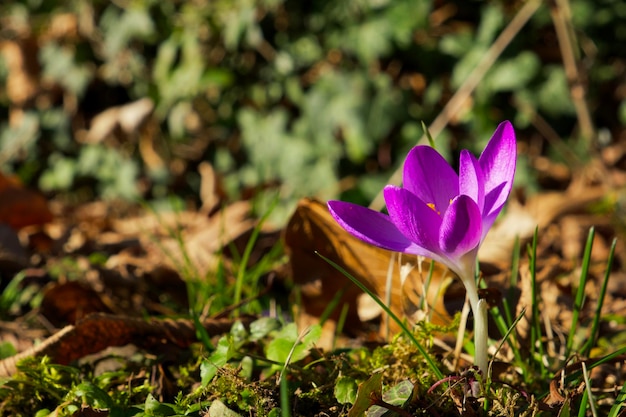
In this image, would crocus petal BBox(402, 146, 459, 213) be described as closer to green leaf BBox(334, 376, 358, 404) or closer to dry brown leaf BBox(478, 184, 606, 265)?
green leaf BBox(334, 376, 358, 404)

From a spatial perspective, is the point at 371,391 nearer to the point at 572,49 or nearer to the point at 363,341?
the point at 363,341

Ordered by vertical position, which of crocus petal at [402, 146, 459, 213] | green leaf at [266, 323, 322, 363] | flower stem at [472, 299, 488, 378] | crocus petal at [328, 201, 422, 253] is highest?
crocus petal at [402, 146, 459, 213]

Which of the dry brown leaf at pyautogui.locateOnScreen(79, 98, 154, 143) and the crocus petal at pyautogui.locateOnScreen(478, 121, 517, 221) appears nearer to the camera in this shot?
the crocus petal at pyautogui.locateOnScreen(478, 121, 517, 221)

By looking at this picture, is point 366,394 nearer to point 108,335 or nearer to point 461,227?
point 461,227

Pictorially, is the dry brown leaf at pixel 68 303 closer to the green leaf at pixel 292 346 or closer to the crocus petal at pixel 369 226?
the green leaf at pixel 292 346

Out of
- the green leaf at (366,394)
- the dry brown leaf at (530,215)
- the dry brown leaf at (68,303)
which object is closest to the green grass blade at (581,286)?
the green leaf at (366,394)

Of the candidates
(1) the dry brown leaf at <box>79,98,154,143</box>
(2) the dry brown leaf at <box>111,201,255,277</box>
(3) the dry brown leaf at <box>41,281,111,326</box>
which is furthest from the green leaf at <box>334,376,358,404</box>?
(1) the dry brown leaf at <box>79,98,154,143</box>

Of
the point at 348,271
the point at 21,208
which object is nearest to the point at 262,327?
the point at 348,271

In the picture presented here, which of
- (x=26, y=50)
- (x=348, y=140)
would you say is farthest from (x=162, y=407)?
(x=26, y=50)
